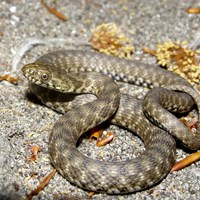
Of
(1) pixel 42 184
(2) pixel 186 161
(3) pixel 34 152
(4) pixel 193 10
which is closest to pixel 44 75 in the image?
(3) pixel 34 152

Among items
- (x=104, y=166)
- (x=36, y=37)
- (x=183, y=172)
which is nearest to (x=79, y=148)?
(x=104, y=166)

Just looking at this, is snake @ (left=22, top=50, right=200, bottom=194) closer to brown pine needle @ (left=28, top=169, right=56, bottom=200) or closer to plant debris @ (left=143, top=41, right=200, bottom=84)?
brown pine needle @ (left=28, top=169, right=56, bottom=200)

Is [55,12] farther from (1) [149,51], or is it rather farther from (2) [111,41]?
(1) [149,51]

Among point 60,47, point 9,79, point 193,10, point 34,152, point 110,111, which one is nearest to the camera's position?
point 34,152

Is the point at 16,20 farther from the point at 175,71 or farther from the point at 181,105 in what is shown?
the point at 181,105

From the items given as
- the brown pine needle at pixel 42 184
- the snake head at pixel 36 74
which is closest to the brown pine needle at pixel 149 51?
the snake head at pixel 36 74

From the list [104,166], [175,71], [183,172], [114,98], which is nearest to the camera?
[104,166]

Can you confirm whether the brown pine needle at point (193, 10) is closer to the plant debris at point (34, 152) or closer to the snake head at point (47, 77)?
the snake head at point (47, 77)
